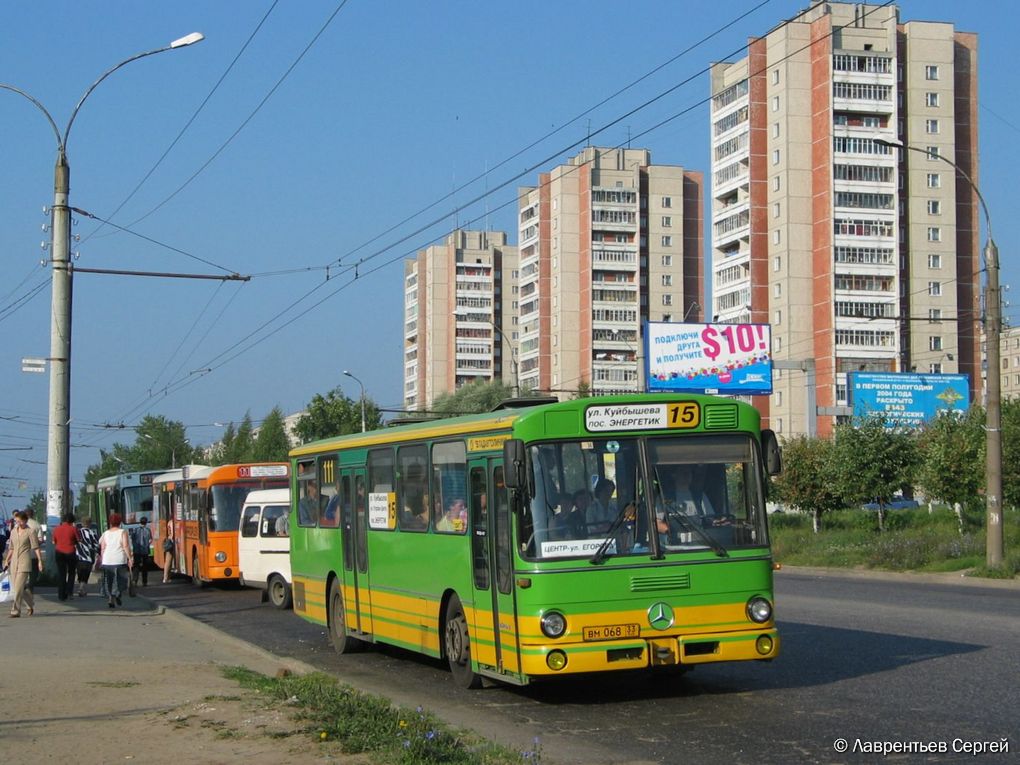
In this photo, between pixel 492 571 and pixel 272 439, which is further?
pixel 272 439

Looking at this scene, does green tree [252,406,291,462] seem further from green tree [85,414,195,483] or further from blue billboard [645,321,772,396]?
blue billboard [645,321,772,396]

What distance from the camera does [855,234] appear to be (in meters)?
88.4

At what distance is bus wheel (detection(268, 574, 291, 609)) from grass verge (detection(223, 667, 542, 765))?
12632 millimetres

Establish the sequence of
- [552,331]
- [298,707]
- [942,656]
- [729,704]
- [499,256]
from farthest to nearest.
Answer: [499,256], [552,331], [942,656], [729,704], [298,707]

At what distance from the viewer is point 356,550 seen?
15.6 meters

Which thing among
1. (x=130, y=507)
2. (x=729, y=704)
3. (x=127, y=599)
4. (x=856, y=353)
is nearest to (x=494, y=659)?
(x=729, y=704)

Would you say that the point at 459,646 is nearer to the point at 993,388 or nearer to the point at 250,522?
the point at 250,522

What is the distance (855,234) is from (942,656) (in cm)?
7778

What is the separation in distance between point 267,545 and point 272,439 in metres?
88.4

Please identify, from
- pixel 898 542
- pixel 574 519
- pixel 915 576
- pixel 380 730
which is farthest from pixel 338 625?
pixel 898 542

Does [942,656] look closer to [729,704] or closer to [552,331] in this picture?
[729,704]

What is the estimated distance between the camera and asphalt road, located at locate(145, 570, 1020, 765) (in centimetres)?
894

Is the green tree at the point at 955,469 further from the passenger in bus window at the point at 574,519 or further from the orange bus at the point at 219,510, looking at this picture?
the passenger in bus window at the point at 574,519

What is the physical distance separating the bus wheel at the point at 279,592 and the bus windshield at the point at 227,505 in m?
5.81
